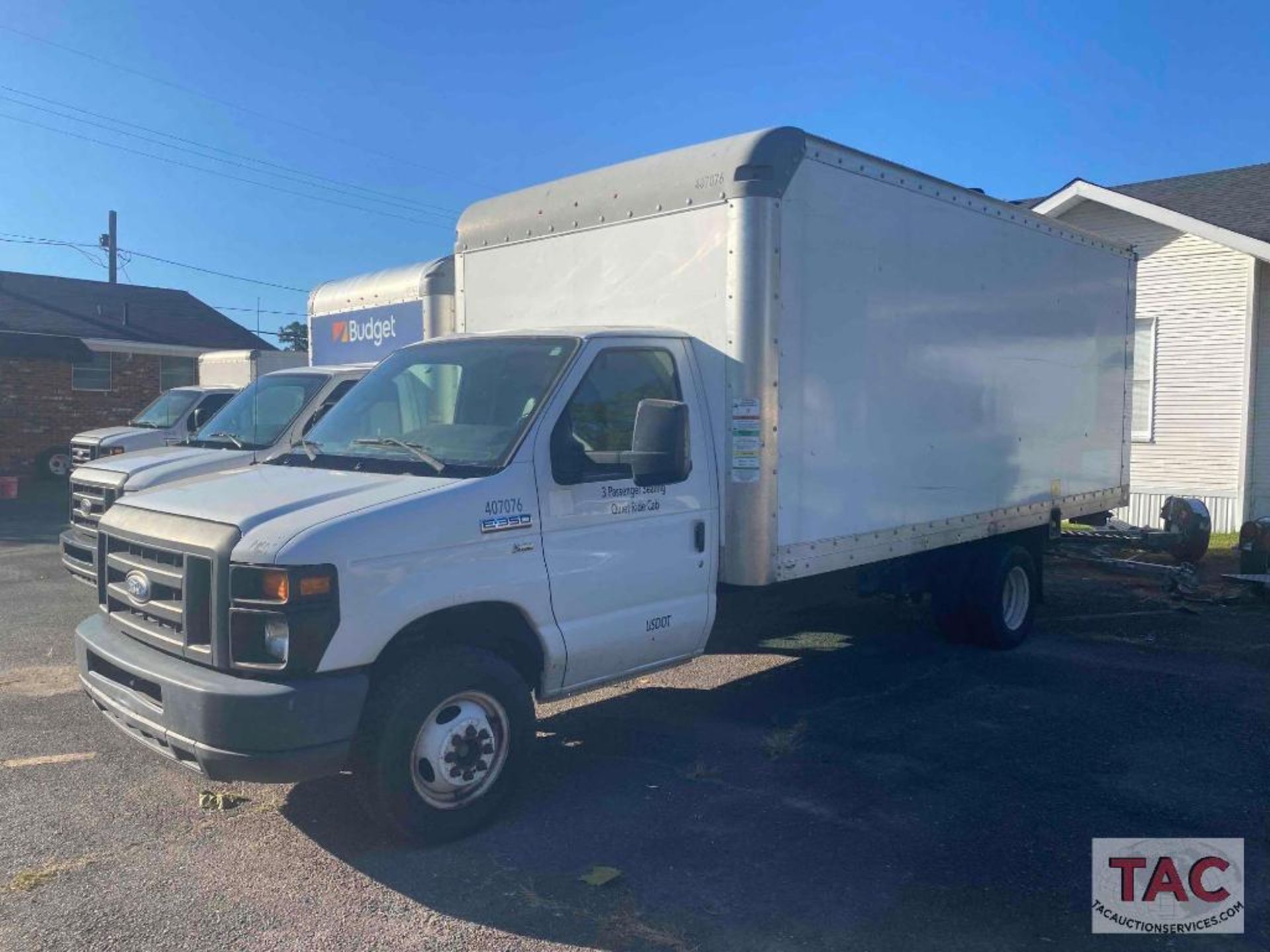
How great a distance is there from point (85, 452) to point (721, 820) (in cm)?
1119

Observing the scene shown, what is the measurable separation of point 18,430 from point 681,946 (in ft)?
79.2

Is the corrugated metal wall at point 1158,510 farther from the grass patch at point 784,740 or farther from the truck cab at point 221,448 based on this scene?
the truck cab at point 221,448

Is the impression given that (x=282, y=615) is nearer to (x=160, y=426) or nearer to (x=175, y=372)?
(x=160, y=426)

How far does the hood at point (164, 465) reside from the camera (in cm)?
854

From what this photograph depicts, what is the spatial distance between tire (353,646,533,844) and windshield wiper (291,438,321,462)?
1383mm

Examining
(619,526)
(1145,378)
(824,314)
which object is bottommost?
(619,526)

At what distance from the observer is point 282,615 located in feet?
13.0

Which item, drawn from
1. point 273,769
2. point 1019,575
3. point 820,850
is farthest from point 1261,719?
point 273,769

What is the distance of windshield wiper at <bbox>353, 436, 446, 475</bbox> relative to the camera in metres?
4.69

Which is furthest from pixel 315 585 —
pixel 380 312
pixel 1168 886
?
pixel 380 312

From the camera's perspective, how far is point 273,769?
394 centimetres

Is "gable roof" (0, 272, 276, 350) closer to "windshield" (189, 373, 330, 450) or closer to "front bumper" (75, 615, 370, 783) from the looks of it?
"windshield" (189, 373, 330, 450)

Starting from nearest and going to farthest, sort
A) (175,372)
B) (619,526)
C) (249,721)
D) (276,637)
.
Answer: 1. (249,721)
2. (276,637)
3. (619,526)
4. (175,372)

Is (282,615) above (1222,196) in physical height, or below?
below
